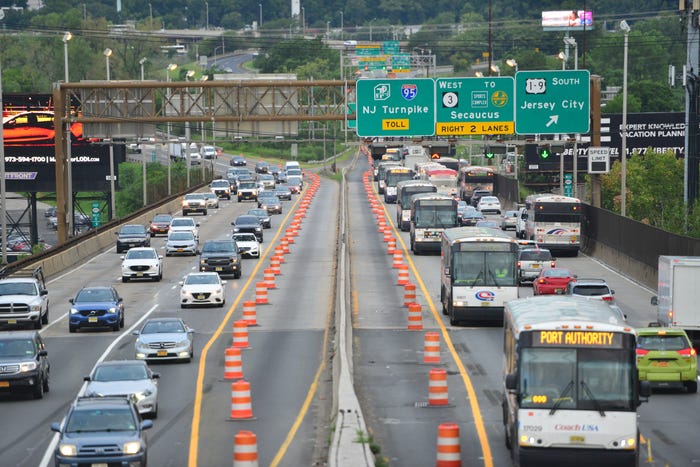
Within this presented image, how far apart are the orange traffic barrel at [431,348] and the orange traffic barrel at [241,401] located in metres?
7.41

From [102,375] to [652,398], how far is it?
1158cm

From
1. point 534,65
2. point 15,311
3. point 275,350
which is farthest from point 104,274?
point 534,65

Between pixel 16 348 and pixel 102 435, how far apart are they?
10063 millimetres

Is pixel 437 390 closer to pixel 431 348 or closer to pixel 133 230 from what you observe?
pixel 431 348

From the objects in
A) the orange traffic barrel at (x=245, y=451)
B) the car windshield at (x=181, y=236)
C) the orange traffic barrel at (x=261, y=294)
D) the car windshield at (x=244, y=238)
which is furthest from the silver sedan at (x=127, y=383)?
the car windshield at (x=181, y=236)

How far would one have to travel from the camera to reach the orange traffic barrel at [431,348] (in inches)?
1294

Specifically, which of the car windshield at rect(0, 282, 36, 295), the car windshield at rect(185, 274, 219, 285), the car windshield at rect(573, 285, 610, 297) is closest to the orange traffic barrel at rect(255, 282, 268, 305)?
the car windshield at rect(185, 274, 219, 285)

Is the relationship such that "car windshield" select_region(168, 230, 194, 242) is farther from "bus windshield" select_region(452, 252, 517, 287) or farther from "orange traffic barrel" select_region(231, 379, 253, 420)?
"orange traffic barrel" select_region(231, 379, 253, 420)

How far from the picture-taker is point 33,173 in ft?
320

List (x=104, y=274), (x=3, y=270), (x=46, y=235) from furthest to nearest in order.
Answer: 1. (x=46, y=235)
2. (x=104, y=274)
3. (x=3, y=270)

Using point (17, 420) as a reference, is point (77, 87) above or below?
above

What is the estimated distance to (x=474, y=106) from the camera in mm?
62344

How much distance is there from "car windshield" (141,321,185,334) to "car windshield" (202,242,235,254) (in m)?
22.5

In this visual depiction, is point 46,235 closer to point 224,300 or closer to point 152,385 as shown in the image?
point 224,300
